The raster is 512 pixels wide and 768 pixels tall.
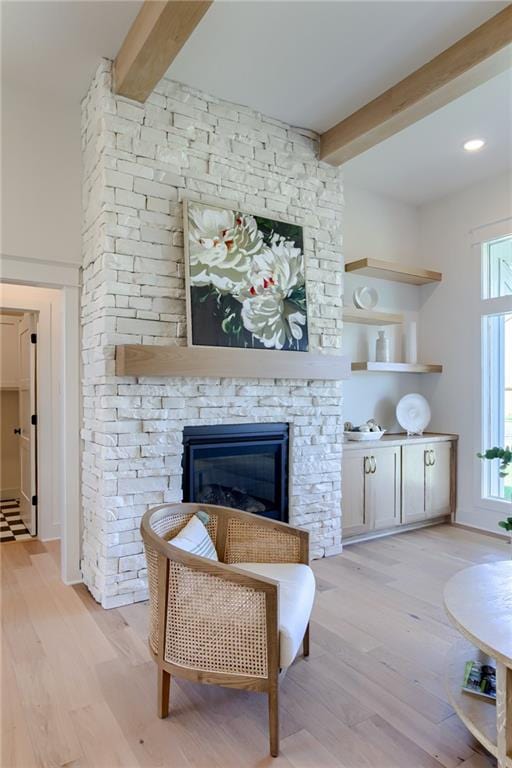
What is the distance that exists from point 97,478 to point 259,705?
63.1 inches

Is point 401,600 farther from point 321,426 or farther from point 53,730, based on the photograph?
point 53,730

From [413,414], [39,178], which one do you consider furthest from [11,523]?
[413,414]

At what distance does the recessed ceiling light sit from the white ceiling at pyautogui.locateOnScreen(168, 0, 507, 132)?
1.06 m

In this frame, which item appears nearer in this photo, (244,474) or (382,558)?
(244,474)

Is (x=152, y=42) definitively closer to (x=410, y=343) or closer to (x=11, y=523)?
(x=410, y=343)

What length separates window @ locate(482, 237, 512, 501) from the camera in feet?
14.7

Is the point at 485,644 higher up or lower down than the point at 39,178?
lower down

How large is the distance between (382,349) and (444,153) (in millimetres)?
1747

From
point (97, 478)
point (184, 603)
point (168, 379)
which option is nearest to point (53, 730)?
point (184, 603)

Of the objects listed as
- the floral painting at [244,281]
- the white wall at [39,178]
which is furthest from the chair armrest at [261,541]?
the white wall at [39,178]

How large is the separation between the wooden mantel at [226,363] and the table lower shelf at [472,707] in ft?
6.44

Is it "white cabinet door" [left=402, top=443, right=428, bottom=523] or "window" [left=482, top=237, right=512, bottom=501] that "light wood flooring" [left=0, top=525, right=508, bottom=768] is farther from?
"window" [left=482, top=237, right=512, bottom=501]

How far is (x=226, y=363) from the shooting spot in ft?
10.4

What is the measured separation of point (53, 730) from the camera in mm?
1856
